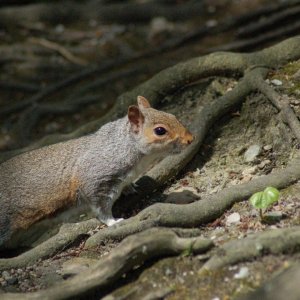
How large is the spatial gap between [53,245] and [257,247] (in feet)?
5.42

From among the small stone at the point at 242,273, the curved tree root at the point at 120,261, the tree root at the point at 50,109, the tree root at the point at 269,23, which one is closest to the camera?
the small stone at the point at 242,273

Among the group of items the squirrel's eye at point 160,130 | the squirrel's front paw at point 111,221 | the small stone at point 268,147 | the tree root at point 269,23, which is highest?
the tree root at point 269,23

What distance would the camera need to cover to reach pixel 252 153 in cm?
502

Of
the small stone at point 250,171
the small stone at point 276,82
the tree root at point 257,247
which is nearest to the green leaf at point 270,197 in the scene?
the tree root at point 257,247

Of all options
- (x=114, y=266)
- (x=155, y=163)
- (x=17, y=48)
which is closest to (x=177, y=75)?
(x=155, y=163)

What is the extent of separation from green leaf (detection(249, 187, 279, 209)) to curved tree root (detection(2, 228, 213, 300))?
45 centimetres

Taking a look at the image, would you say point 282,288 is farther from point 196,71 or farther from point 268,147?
point 196,71

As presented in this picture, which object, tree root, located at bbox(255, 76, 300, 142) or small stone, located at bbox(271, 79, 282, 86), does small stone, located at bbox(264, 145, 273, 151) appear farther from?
small stone, located at bbox(271, 79, 282, 86)

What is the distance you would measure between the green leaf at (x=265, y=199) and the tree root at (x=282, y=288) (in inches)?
32.0

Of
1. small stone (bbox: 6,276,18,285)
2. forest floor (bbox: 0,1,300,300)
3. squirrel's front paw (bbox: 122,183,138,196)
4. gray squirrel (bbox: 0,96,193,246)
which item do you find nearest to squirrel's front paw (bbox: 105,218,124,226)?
gray squirrel (bbox: 0,96,193,246)

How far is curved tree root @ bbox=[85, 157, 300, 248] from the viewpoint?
4.15 meters

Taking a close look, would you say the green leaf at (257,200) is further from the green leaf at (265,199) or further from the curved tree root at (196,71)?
the curved tree root at (196,71)

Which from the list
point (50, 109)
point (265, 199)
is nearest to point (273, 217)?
point (265, 199)

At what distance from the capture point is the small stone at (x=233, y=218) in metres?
4.21
